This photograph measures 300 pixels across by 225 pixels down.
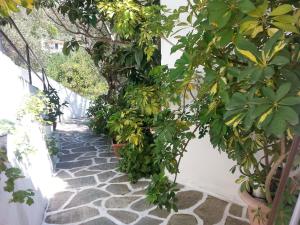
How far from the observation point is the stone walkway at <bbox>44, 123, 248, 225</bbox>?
2578 mm

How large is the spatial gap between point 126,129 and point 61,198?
4.16 ft

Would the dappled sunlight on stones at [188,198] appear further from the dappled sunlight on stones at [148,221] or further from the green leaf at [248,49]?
the green leaf at [248,49]

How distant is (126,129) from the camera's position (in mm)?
2742

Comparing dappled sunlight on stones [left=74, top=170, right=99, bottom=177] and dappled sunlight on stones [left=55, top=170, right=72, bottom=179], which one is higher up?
dappled sunlight on stones [left=74, top=170, right=99, bottom=177]

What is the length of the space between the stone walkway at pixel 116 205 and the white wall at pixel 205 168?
12 centimetres

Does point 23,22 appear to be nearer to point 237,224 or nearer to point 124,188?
point 124,188

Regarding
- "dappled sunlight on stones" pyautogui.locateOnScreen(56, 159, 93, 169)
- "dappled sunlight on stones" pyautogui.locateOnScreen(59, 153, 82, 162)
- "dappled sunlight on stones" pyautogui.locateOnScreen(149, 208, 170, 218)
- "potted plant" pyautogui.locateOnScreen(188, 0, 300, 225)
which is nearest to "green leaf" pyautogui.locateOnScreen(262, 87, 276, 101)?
"potted plant" pyautogui.locateOnScreen(188, 0, 300, 225)

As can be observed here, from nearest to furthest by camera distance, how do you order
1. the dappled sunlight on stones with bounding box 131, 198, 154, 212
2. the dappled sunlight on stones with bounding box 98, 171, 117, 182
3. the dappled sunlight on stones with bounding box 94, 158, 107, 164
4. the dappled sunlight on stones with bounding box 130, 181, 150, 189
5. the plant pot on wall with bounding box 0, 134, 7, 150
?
the plant pot on wall with bounding box 0, 134, 7, 150, the dappled sunlight on stones with bounding box 131, 198, 154, 212, the dappled sunlight on stones with bounding box 130, 181, 150, 189, the dappled sunlight on stones with bounding box 98, 171, 117, 182, the dappled sunlight on stones with bounding box 94, 158, 107, 164

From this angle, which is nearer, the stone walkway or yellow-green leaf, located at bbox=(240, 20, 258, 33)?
yellow-green leaf, located at bbox=(240, 20, 258, 33)

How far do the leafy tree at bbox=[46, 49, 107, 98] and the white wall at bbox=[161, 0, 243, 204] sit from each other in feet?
26.3

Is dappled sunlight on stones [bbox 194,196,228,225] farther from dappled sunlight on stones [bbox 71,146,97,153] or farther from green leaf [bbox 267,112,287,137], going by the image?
dappled sunlight on stones [bbox 71,146,97,153]

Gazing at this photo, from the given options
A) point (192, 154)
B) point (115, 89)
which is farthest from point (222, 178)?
point (115, 89)

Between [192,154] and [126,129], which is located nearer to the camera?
[126,129]

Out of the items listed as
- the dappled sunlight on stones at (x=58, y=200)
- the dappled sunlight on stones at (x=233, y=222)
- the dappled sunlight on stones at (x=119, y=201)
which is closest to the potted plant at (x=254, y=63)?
the dappled sunlight on stones at (x=233, y=222)
